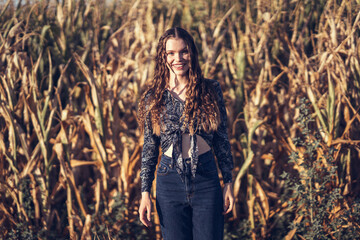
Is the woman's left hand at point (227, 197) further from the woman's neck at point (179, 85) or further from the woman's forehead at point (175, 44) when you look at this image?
the woman's forehead at point (175, 44)

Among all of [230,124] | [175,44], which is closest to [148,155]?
[175,44]

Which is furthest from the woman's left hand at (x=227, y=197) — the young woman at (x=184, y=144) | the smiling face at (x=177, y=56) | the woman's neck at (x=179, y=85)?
the smiling face at (x=177, y=56)

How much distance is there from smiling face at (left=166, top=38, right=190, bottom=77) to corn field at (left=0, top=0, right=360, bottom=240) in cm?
131

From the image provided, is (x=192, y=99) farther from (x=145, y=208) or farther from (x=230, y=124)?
(x=230, y=124)

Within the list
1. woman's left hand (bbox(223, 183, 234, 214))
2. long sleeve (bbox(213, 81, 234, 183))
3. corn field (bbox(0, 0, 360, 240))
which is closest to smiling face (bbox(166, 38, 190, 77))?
long sleeve (bbox(213, 81, 234, 183))

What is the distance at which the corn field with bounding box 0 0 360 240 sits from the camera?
3209mm

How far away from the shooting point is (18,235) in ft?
10.8

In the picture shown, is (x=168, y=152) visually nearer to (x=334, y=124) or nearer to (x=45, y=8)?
(x=334, y=124)

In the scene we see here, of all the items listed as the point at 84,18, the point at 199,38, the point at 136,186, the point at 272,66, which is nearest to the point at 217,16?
the point at 199,38

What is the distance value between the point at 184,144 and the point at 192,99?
24cm

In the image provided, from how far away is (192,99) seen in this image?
6.70 ft

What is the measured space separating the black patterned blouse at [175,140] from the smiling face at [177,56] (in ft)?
0.47

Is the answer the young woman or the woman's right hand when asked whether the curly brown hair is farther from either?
the woman's right hand

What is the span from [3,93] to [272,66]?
8.04 feet
